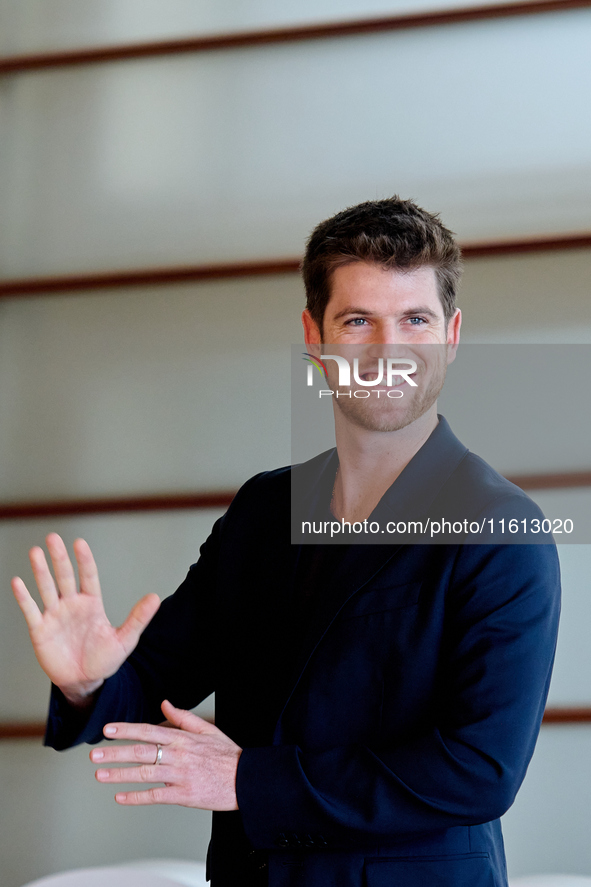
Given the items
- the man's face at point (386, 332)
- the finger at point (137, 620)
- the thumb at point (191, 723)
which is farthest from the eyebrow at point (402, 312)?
the thumb at point (191, 723)

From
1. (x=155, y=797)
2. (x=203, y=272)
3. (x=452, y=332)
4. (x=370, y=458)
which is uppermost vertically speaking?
(x=203, y=272)

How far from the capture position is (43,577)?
3.02ft

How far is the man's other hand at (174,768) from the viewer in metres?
0.84

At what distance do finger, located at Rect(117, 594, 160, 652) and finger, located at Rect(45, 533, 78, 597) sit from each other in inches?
3.3

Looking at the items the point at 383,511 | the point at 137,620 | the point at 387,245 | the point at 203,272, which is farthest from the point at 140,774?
the point at 203,272

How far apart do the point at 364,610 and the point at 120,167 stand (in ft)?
4.38

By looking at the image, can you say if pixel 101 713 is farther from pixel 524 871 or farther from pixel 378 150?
A: pixel 378 150

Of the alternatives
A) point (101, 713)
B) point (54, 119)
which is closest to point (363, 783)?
point (101, 713)

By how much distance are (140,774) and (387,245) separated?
2.71 ft

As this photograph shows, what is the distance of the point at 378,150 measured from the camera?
1.64 meters

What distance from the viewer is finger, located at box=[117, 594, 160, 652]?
92 centimetres

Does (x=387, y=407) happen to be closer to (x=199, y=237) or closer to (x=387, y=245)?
(x=387, y=245)

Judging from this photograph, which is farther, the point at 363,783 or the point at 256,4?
the point at 256,4
